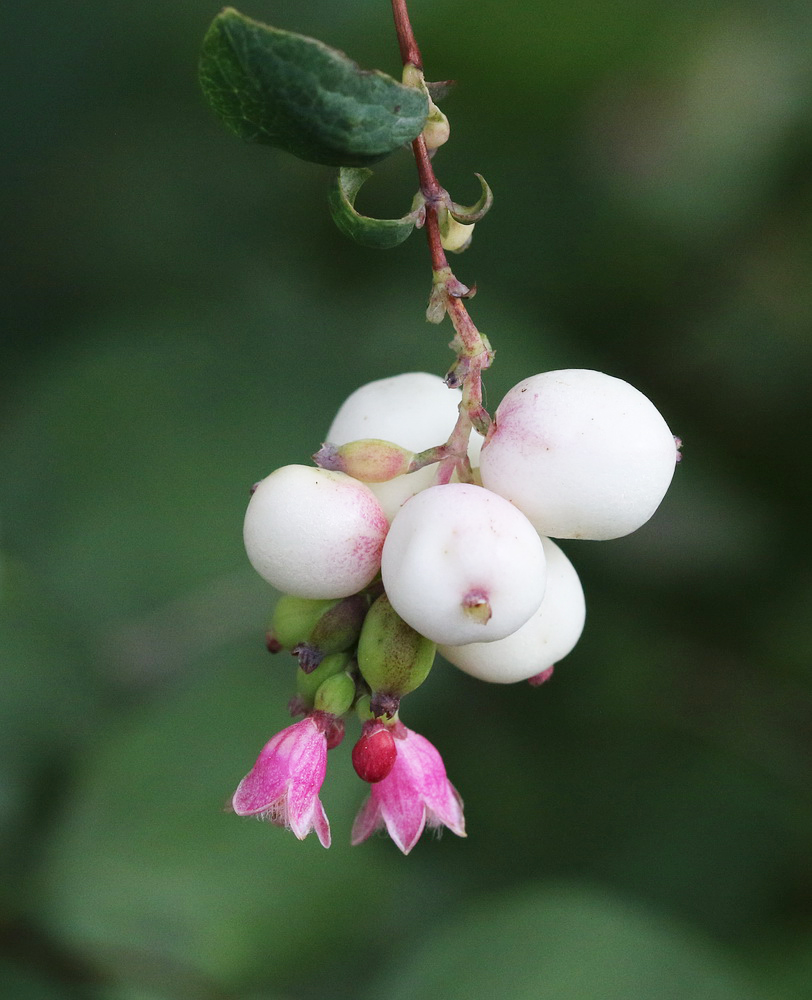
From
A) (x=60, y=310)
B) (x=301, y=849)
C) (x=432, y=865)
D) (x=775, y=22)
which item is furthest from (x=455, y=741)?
(x=775, y=22)

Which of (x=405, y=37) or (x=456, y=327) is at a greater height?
(x=405, y=37)

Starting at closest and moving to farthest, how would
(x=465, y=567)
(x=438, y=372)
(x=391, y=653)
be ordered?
(x=465, y=567) → (x=391, y=653) → (x=438, y=372)

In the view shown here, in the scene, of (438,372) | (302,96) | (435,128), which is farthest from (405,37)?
(438,372)

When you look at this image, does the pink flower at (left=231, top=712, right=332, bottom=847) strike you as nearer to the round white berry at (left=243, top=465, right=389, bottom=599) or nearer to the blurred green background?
the round white berry at (left=243, top=465, right=389, bottom=599)

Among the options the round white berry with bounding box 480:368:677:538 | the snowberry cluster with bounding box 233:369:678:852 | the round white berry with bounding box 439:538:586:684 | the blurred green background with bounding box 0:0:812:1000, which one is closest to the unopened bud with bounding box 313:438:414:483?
the snowberry cluster with bounding box 233:369:678:852

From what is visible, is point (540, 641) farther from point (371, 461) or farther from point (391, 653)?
point (371, 461)

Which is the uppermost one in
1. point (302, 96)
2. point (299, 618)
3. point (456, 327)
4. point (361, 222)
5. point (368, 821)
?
point (302, 96)

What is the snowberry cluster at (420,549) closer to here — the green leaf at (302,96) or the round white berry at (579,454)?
the round white berry at (579,454)

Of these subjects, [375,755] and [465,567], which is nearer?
[465,567]
